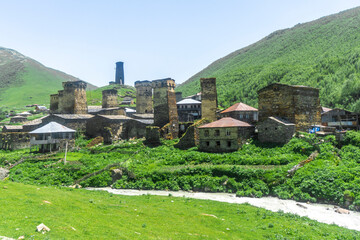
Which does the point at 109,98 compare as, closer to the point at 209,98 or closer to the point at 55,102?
the point at 55,102

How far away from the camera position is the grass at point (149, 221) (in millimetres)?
8766

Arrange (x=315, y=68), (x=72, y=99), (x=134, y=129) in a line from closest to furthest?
(x=134, y=129), (x=72, y=99), (x=315, y=68)

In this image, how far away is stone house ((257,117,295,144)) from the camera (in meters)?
26.2

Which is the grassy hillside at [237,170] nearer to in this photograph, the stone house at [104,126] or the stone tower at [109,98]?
the stone house at [104,126]

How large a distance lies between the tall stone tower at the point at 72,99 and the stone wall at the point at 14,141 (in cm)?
1117

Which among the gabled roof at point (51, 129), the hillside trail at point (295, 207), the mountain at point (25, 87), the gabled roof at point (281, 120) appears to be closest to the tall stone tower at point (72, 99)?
the gabled roof at point (51, 129)

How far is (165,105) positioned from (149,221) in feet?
80.6

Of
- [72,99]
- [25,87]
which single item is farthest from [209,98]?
[25,87]

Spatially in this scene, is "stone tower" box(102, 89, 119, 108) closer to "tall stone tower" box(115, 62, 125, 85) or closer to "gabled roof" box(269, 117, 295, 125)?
"gabled roof" box(269, 117, 295, 125)

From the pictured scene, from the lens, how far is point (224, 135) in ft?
90.9

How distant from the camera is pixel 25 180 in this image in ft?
72.9

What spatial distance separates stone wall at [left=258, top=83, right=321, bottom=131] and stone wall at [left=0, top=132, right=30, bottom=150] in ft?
119

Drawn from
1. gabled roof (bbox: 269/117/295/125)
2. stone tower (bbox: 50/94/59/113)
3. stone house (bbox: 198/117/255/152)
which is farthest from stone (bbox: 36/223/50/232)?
stone tower (bbox: 50/94/59/113)

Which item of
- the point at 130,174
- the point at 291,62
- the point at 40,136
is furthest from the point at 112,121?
the point at 291,62
